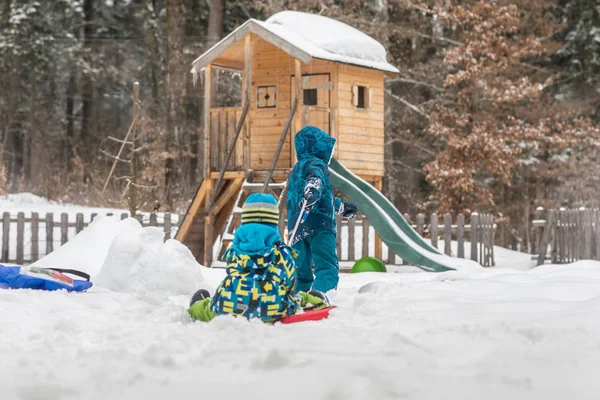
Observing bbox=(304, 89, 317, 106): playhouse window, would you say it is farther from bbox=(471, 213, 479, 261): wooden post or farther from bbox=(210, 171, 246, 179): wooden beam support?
bbox=(471, 213, 479, 261): wooden post

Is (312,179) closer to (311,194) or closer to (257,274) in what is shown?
(311,194)

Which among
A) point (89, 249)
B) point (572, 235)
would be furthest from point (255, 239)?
point (572, 235)

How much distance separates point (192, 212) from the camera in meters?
15.7

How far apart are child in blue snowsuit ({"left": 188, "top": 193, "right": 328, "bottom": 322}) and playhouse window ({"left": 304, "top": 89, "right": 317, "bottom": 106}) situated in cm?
1081

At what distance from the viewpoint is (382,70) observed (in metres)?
16.4

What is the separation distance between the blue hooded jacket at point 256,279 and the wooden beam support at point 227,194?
32.8 feet

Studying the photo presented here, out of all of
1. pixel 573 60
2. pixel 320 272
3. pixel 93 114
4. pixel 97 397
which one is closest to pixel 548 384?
pixel 97 397

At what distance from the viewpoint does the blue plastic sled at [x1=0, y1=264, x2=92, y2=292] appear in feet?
24.3

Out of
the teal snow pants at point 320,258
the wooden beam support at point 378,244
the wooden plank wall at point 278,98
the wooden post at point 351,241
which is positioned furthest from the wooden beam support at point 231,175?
the teal snow pants at point 320,258

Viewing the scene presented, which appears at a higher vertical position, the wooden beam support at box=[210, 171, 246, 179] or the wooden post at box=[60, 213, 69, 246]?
the wooden beam support at box=[210, 171, 246, 179]

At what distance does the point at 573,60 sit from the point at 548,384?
2507 cm

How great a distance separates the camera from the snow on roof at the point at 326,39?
14938 mm

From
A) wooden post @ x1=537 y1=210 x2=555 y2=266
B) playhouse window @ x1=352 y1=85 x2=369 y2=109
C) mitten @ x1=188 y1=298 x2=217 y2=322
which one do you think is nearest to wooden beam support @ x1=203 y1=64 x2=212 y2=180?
playhouse window @ x1=352 y1=85 x2=369 y2=109

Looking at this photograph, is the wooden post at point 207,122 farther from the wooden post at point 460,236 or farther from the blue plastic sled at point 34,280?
the blue plastic sled at point 34,280
